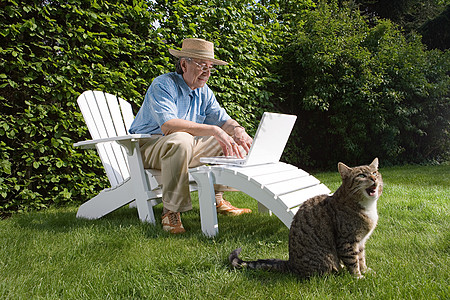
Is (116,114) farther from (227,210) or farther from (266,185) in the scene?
(266,185)

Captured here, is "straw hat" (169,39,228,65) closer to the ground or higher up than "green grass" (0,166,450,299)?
higher up

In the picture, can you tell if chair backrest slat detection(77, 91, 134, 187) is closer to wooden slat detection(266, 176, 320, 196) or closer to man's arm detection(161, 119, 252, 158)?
man's arm detection(161, 119, 252, 158)

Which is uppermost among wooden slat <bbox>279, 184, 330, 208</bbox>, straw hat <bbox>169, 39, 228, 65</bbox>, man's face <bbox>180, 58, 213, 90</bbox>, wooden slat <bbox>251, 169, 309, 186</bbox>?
straw hat <bbox>169, 39, 228, 65</bbox>

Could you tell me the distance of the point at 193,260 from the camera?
172 centimetres

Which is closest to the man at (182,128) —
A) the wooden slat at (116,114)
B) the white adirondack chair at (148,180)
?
the white adirondack chair at (148,180)

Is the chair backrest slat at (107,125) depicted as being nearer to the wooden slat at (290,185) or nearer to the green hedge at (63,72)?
the green hedge at (63,72)

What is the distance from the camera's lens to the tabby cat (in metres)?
1.46

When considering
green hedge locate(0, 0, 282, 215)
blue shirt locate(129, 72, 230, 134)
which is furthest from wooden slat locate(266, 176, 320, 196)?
green hedge locate(0, 0, 282, 215)

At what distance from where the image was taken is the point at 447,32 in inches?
374

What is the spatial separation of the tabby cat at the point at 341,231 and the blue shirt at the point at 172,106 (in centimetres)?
138

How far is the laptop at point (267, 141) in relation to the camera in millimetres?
2109

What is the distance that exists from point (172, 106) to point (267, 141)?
2.63 feet

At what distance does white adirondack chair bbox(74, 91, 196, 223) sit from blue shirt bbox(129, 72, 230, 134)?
0.67 feet

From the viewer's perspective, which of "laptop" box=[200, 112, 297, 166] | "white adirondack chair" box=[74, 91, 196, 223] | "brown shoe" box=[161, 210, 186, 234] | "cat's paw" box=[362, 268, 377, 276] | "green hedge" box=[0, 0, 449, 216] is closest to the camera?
"cat's paw" box=[362, 268, 377, 276]
